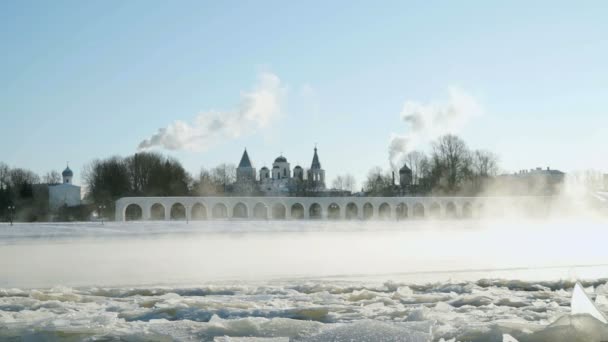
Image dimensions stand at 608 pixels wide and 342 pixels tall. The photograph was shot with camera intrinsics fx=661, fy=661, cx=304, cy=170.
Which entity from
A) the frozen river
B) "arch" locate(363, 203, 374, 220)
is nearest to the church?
"arch" locate(363, 203, 374, 220)

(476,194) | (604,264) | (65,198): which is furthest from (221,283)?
(65,198)

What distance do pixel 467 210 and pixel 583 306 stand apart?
6845 centimetres

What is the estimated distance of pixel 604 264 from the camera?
17578 millimetres

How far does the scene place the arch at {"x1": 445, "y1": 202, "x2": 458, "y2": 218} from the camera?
241ft

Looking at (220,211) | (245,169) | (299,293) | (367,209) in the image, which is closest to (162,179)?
(220,211)

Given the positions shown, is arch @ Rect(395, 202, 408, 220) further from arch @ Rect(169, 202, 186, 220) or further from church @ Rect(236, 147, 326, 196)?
church @ Rect(236, 147, 326, 196)

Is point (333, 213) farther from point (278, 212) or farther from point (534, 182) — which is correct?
point (534, 182)

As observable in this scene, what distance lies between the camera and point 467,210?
2943 inches

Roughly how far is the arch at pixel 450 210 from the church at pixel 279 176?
36.4m

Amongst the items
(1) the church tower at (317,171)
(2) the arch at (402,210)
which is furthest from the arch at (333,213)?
(1) the church tower at (317,171)

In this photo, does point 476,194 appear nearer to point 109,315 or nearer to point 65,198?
point 65,198

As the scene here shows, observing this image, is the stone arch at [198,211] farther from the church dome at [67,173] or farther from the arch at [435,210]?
the church dome at [67,173]

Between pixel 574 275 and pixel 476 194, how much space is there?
2525 inches

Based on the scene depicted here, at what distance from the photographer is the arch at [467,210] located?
73.3m
